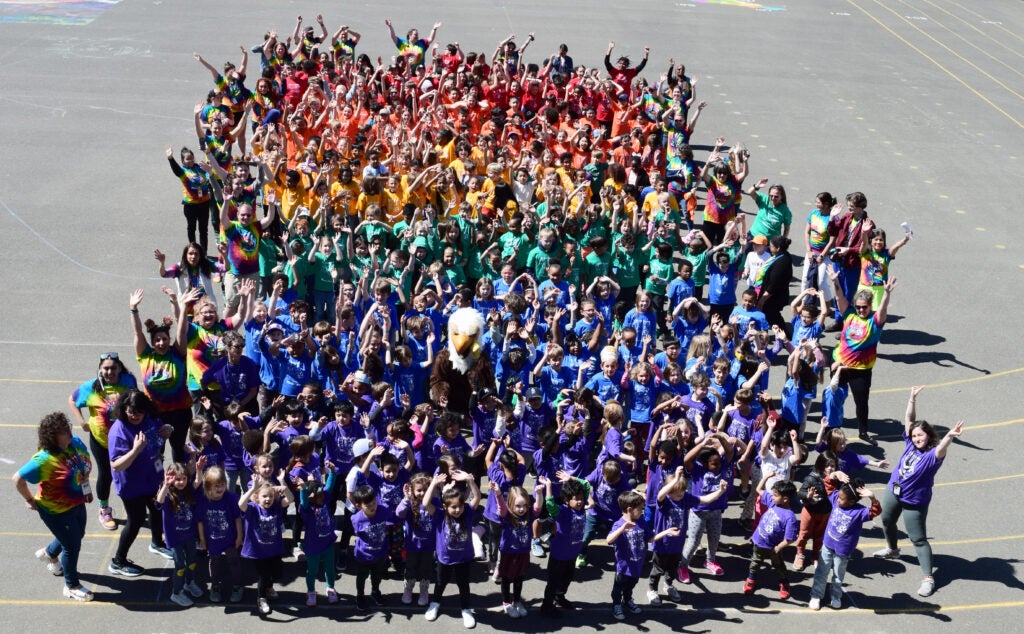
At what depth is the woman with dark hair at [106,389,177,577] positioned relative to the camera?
31.4ft

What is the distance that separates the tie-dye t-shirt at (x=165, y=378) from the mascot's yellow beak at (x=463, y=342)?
2876 mm

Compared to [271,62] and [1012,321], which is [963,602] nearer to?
[1012,321]

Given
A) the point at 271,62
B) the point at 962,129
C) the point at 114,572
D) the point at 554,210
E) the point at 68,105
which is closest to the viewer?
the point at 114,572

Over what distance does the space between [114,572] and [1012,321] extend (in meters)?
13.7

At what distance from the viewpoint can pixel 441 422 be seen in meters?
10.2

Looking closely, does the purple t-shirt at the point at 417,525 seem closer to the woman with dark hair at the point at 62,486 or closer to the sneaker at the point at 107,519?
the woman with dark hair at the point at 62,486

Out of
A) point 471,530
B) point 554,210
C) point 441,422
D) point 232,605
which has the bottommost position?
point 232,605

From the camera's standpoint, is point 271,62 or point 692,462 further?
point 271,62

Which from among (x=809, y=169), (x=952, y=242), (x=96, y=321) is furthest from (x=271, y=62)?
(x=952, y=242)

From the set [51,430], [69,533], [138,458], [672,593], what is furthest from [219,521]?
[672,593]

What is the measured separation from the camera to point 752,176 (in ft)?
74.8

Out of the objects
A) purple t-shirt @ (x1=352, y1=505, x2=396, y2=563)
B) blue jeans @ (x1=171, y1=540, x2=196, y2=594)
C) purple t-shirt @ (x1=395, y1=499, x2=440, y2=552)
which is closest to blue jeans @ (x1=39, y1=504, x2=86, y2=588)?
blue jeans @ (x1=171, y1=540, x2=196, y2=594)

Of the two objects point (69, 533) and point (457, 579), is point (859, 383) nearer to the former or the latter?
point (457, 579)

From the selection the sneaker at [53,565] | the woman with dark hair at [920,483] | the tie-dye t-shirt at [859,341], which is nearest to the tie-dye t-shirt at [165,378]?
the sneaker at [53,565]
